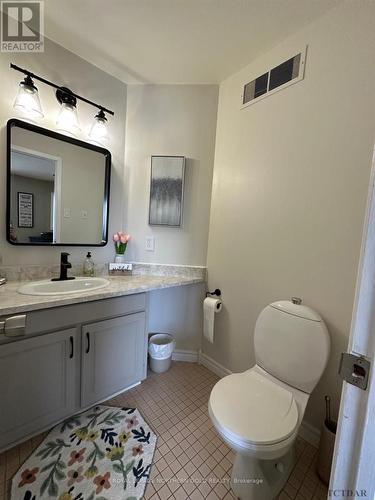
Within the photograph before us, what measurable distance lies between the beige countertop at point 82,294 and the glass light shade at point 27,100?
1.14 meters

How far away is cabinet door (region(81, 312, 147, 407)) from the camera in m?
1.43

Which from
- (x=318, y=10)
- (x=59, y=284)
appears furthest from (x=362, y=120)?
(x=59, y=284)

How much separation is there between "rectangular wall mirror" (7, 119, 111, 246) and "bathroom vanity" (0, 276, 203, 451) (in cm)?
44

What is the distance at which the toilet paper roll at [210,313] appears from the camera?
6.05ft

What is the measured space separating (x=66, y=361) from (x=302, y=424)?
1.51 m

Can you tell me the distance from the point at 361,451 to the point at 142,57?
7.74 ft

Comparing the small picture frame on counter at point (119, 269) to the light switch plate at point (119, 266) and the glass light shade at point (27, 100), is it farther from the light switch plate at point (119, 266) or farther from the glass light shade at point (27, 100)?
the glass light shade at point (27, 100)

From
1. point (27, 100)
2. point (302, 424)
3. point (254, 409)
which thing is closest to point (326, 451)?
point (302, 424)

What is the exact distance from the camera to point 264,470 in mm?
1091

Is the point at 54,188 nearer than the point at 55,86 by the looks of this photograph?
No

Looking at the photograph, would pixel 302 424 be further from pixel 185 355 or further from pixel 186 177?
pixel 186 177

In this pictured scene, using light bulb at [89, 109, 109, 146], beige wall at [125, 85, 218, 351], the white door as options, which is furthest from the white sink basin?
the white door

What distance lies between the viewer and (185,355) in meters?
2.14
